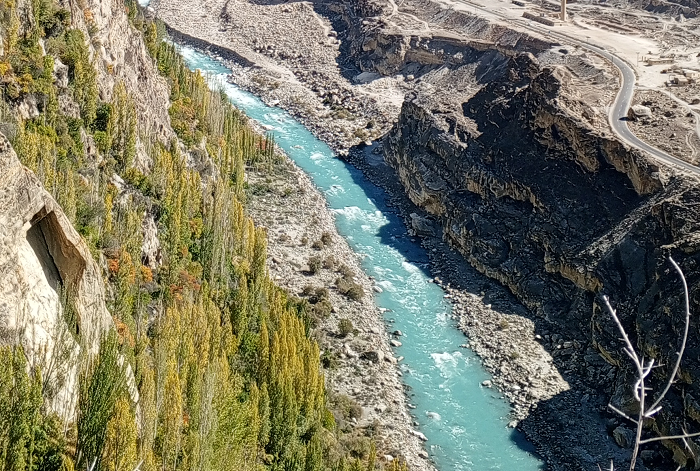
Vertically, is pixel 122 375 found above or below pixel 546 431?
above

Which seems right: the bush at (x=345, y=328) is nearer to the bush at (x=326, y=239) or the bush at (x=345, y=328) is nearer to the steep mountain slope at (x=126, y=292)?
the steep mountain slope at (x=126, y=292)

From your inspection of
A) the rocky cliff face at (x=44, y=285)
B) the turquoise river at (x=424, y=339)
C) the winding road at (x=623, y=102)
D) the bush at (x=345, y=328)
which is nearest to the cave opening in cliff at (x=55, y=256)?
the rocky cliff face at (x=44, y=285)

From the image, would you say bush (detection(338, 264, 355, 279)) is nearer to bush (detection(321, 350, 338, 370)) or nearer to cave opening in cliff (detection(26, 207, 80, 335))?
bush (detection(321, 350, 338, 370))

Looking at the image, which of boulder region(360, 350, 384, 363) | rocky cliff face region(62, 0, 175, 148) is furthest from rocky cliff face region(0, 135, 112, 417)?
boulder region(360, 350, 384, 363)

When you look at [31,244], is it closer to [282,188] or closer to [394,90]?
[282,188]

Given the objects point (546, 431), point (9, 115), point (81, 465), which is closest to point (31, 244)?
point (81, 465)
